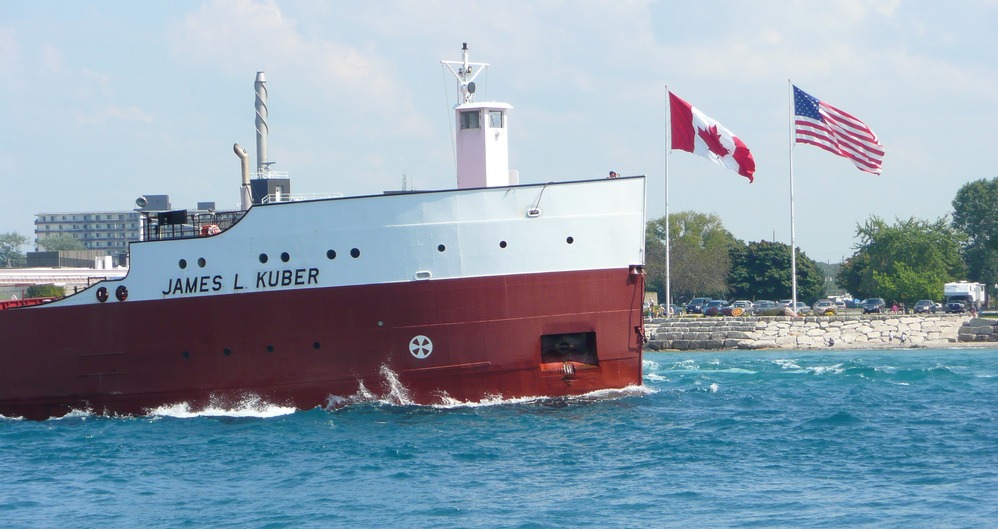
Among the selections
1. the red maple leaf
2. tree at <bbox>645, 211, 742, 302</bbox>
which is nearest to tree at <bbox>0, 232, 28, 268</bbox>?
tree at <bbox>645, 211, 742, 302</bbox>

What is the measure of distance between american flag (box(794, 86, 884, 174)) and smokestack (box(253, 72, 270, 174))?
16.3m

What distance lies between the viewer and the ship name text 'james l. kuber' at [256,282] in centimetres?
1934

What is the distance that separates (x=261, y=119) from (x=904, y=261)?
59916mm

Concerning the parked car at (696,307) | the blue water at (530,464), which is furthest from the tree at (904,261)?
the blue water at (530,464)

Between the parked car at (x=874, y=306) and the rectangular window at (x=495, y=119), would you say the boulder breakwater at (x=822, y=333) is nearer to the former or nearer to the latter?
the parked car at (x=874, y=306)

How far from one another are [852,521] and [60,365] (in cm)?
1529

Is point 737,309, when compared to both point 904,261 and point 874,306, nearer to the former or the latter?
point 874,306

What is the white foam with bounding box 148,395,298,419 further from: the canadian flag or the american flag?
the american flag

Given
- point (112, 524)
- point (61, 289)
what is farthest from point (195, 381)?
point (61, 289)

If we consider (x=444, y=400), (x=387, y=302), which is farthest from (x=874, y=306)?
(x=387, y=302)

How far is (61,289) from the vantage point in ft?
89.2

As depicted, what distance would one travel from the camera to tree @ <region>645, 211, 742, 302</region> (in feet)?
279

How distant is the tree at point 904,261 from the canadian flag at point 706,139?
152ft

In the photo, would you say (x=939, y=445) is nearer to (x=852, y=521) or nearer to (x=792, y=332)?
(x=852, y=521)
